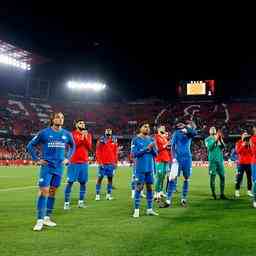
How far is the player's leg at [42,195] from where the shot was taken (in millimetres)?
9549

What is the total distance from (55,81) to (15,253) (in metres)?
68.6

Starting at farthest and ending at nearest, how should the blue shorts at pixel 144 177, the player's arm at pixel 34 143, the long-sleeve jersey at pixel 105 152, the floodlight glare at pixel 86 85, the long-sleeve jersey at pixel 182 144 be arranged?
the floodlight glare at pixel 86 85 → the long-sleeve jersey at pixel 105 152 → the long-sleeve jersey at pixel 182 144 → the blue shorts at pixel 144 177 → the player's arm at pixel 34 143

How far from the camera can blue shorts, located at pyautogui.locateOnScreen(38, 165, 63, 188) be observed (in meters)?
9.92

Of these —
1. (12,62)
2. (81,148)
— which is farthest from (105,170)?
(12,62)

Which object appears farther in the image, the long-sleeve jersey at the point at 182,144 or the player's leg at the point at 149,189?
the long-sleeve jersey at the point at 182,144

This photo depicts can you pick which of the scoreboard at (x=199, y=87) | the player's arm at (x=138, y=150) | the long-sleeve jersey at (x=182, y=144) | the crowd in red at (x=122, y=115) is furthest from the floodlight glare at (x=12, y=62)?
the player's arm at (x=138, y=150)

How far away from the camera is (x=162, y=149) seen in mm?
15766

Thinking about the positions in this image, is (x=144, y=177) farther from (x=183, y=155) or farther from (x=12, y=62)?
(x=12, y=62)

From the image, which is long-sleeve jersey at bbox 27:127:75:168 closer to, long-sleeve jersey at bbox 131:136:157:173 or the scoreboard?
long-sleeve jersey at bbox 131:136:157:173

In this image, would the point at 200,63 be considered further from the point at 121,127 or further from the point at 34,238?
the point at 34,238

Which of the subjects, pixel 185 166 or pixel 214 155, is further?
pixel 214 155

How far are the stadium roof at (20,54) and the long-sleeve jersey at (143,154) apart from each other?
152 feet

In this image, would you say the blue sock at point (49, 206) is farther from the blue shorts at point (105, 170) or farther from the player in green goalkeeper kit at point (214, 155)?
the player in green goalkeeper kit at point (214, 155)

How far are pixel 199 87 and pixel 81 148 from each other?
54.4m
